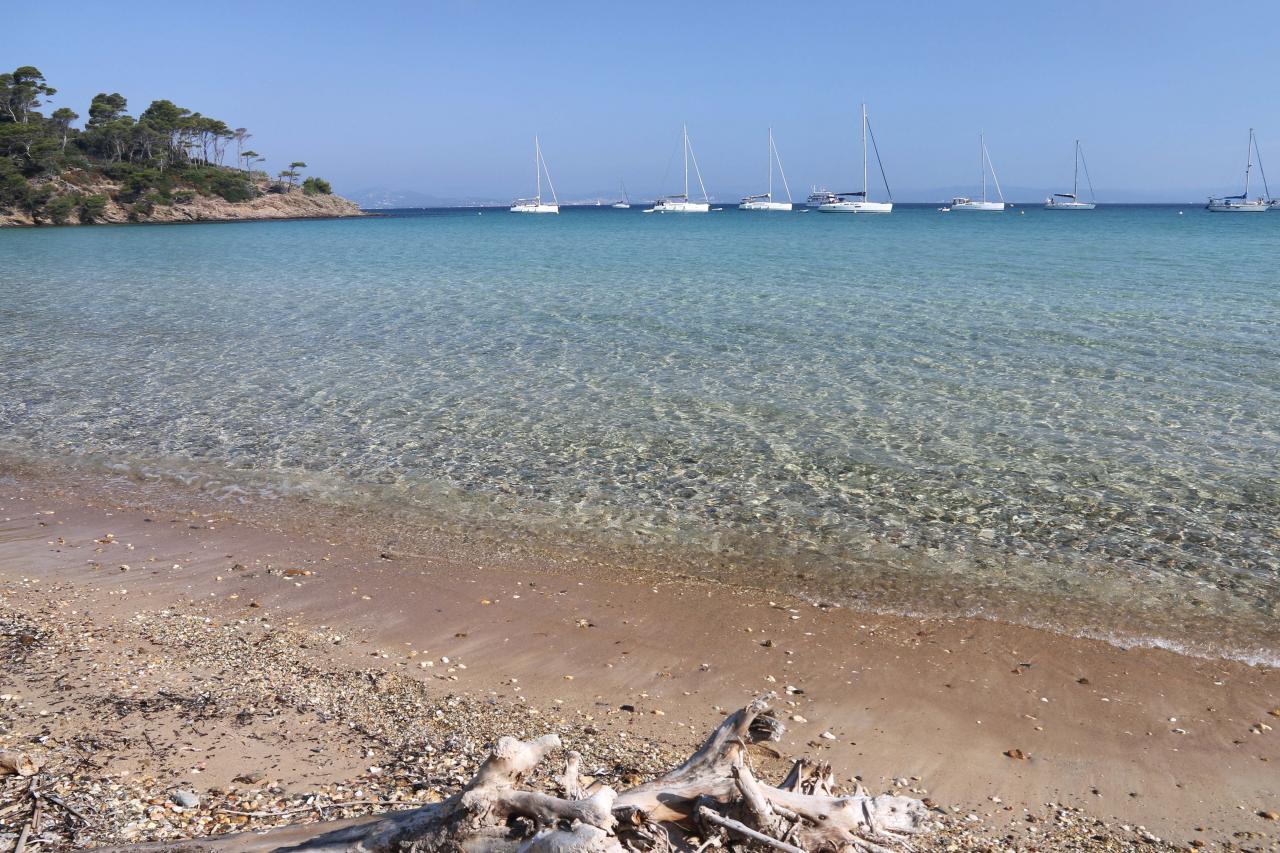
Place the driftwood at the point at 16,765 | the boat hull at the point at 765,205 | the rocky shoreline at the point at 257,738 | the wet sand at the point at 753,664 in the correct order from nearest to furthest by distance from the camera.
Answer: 1. the rocky shoreline at the point at 257,738
2. the driftwood at the point at 16,765
3. the wet sand at the point at 753,664
4. the boat hull at the point at 765,205

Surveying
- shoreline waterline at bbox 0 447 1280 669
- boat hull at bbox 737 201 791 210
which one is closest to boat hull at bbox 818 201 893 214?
boat hull at bbox 737 201 791 210

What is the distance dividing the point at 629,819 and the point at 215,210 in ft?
356

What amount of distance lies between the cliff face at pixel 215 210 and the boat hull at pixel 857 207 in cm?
6601

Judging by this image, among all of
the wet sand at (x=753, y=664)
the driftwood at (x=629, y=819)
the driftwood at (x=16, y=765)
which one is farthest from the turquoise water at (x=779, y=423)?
the driftwood at (x=16, y=765)

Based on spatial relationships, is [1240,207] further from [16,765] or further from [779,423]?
[16,765]

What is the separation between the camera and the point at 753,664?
5.70 m

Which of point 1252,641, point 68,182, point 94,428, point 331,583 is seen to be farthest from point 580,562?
point 68,182

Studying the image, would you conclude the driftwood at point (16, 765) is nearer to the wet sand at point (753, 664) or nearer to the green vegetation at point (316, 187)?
the wet sand at point (753, 664)

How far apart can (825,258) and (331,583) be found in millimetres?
34179

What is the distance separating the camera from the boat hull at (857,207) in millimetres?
111438

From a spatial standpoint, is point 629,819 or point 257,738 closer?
point 629,819

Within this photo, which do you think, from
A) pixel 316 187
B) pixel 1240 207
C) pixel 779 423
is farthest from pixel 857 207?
pixel 779 423

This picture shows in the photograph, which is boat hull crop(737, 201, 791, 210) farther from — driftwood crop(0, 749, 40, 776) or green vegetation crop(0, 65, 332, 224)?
driftwood crop(0, 749, 40, 776)

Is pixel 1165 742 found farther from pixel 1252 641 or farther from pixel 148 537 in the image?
pixel 148 537
